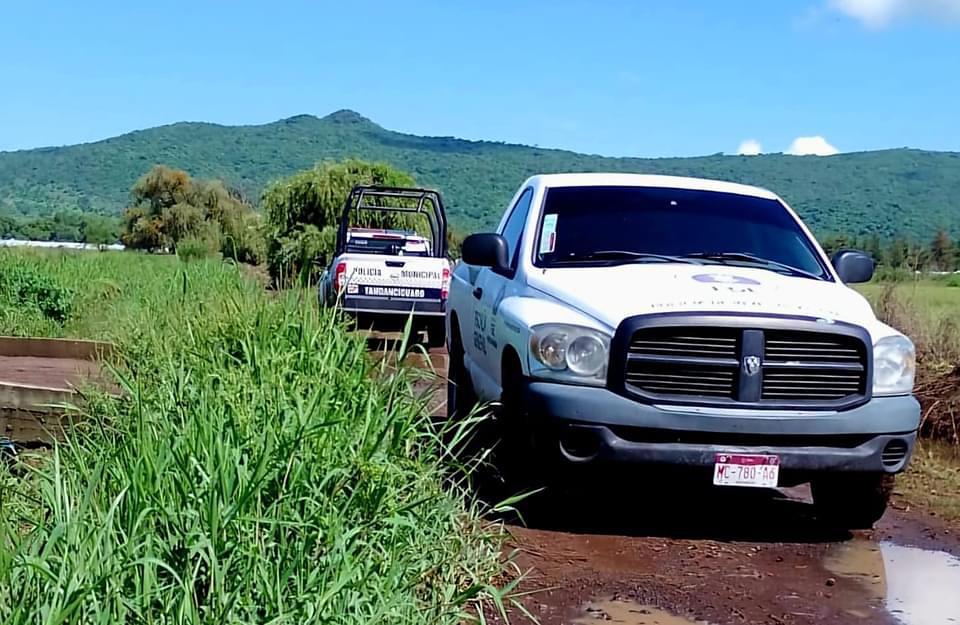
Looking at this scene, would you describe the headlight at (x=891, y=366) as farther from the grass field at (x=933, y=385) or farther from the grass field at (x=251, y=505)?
the grass field at (x=251, y=505)

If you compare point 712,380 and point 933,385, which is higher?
point 712,380

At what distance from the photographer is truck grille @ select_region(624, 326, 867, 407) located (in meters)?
5.64

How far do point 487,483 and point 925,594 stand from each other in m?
2.60

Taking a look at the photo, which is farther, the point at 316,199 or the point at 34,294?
the point at 316,199

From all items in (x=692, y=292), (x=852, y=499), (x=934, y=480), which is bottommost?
(x=934, y=480)

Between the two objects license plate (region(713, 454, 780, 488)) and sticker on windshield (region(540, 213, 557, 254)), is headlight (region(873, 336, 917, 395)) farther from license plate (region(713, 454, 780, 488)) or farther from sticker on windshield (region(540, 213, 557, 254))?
sticker on windshield (region(540, 213, 557, 254))

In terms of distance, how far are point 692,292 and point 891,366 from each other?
1.10 meters

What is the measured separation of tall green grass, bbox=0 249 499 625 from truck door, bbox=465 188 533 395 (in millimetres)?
926

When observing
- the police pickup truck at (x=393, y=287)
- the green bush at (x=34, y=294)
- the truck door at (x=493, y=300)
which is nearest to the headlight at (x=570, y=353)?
the truck door at (x=493, y=300)

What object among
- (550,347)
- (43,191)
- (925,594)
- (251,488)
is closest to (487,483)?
(550,347)

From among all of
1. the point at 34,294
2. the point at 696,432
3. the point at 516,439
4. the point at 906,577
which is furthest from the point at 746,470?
the point at 34,294

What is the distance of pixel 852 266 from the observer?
709cm

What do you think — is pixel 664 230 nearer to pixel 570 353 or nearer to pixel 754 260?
pixel 754 260

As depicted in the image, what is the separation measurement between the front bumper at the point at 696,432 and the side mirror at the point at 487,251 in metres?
1.47
